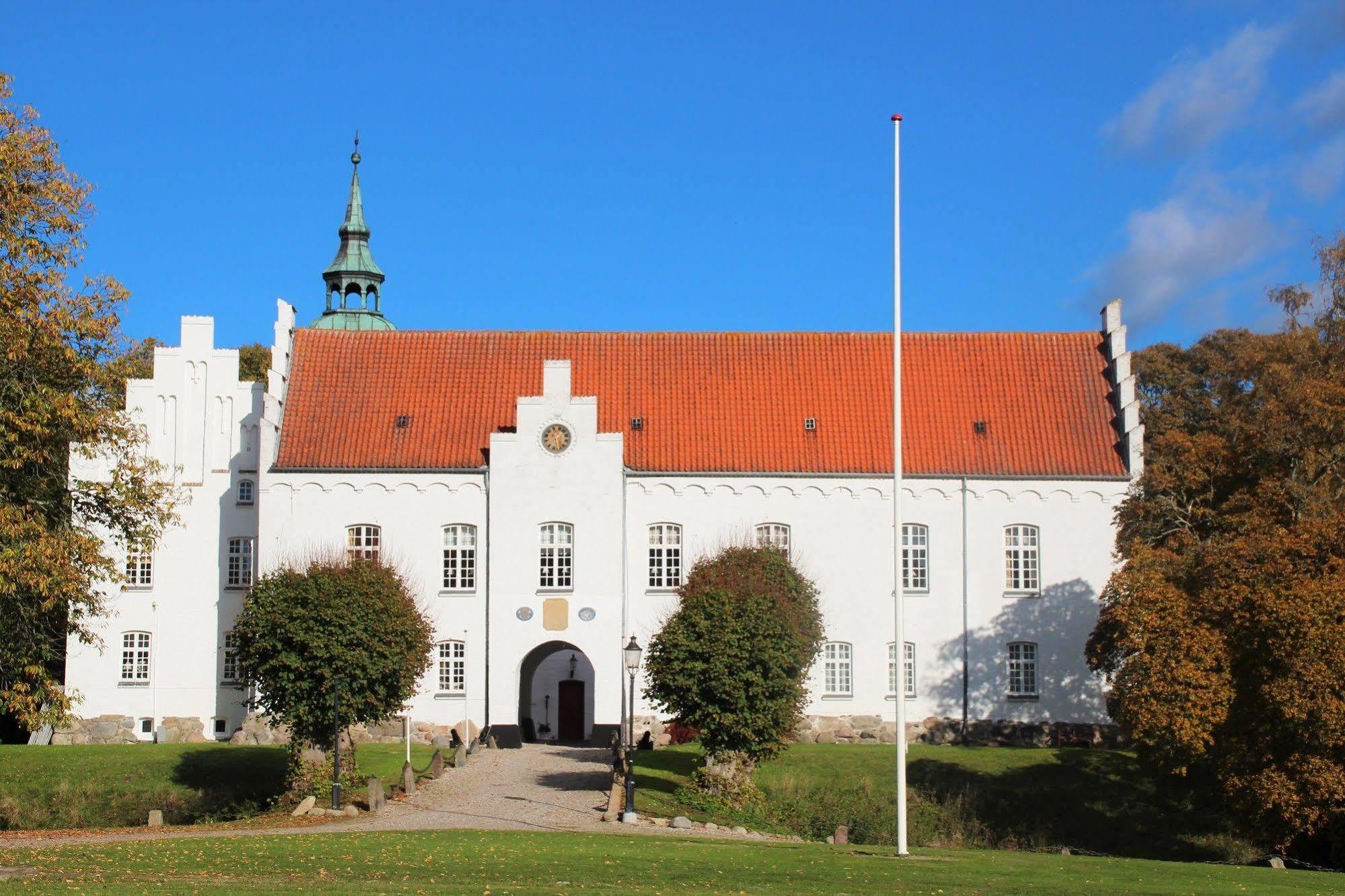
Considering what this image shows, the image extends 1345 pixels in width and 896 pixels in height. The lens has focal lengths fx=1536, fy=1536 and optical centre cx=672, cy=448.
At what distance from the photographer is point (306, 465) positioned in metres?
41.0

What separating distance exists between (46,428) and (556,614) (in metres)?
17.6

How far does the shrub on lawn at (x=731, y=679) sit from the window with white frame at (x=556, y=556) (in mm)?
9873

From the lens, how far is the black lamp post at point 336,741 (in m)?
27.6

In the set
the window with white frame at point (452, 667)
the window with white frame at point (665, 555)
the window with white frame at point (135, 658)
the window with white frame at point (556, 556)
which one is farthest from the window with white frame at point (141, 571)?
the window with white frame at point (665, 555)

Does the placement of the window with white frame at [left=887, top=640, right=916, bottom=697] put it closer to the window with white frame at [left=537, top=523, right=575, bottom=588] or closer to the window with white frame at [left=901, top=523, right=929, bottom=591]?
the window with white frame at [left=901, top=523, right=929, bottom=591]

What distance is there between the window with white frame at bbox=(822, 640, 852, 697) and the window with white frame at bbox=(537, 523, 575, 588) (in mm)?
7131

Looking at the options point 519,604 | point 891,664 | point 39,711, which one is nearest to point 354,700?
point 39,711

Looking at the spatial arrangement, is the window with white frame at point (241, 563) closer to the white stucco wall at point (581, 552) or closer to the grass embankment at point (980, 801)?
the white stucco wall at point (581, 552)

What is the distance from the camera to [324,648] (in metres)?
30.3

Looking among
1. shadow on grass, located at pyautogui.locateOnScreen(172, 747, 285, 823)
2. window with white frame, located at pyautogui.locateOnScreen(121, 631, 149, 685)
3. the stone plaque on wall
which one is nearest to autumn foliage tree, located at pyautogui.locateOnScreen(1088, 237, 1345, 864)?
the stone plaque on wall

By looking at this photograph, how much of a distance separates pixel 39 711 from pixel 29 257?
25.1 ft

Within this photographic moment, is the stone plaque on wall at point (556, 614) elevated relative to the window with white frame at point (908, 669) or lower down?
elevated

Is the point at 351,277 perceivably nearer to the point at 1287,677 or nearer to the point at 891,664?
the point at 891,664

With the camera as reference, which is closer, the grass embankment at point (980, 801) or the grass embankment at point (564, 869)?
the grass embankment at point (564, 869)
